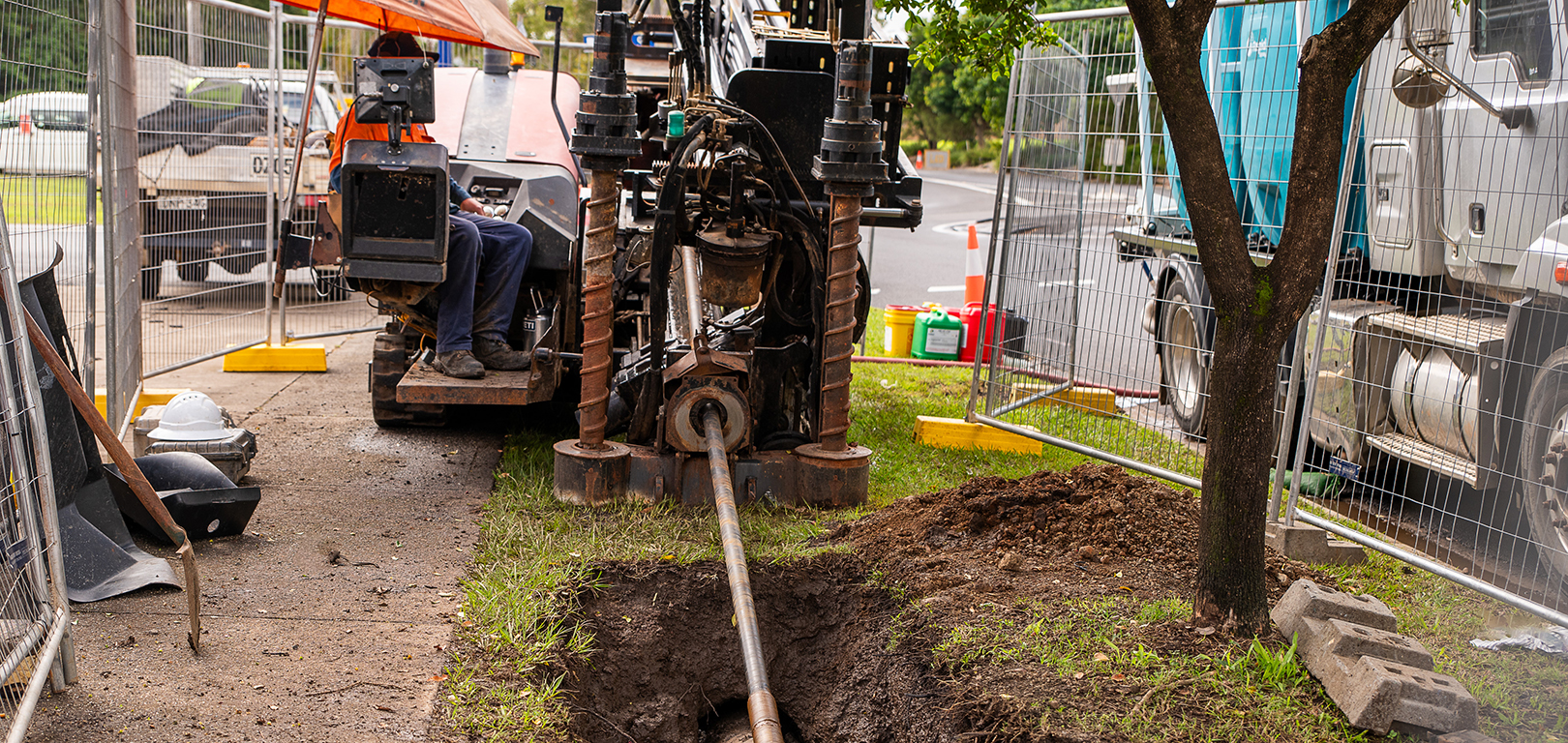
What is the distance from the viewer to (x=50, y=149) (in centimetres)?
503

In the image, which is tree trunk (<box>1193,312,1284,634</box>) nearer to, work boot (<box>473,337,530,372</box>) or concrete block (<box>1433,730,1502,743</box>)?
concrete block (<box>1433,730,1502,743</box>)

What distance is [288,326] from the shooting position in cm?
1050

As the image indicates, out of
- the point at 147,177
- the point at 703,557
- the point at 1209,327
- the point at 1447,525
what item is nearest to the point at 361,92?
the point at 147,177

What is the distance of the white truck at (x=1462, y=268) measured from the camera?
16.1 ft

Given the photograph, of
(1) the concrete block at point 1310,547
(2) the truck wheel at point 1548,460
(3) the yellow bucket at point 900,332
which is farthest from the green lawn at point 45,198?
(3) the yellow bucket at point 900,332

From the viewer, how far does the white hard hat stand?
18.1 ft

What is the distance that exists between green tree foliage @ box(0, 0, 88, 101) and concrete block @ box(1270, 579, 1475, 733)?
194 inches

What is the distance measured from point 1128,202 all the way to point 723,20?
2467mm

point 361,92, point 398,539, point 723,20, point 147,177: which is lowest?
point 398,539

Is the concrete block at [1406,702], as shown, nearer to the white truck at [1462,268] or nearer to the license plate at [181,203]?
the white truck at [1462,268]

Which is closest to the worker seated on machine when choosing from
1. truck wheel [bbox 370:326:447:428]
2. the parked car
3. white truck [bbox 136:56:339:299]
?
truck wheel [bbox 370:326:447:428]

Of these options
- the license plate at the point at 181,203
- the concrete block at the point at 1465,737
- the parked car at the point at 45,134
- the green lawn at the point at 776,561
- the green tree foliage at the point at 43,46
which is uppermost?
the green tree foliage at the point at 43,46

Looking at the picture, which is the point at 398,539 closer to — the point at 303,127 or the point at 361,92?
the point at 361,92

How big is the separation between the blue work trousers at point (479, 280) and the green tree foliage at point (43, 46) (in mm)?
1823
